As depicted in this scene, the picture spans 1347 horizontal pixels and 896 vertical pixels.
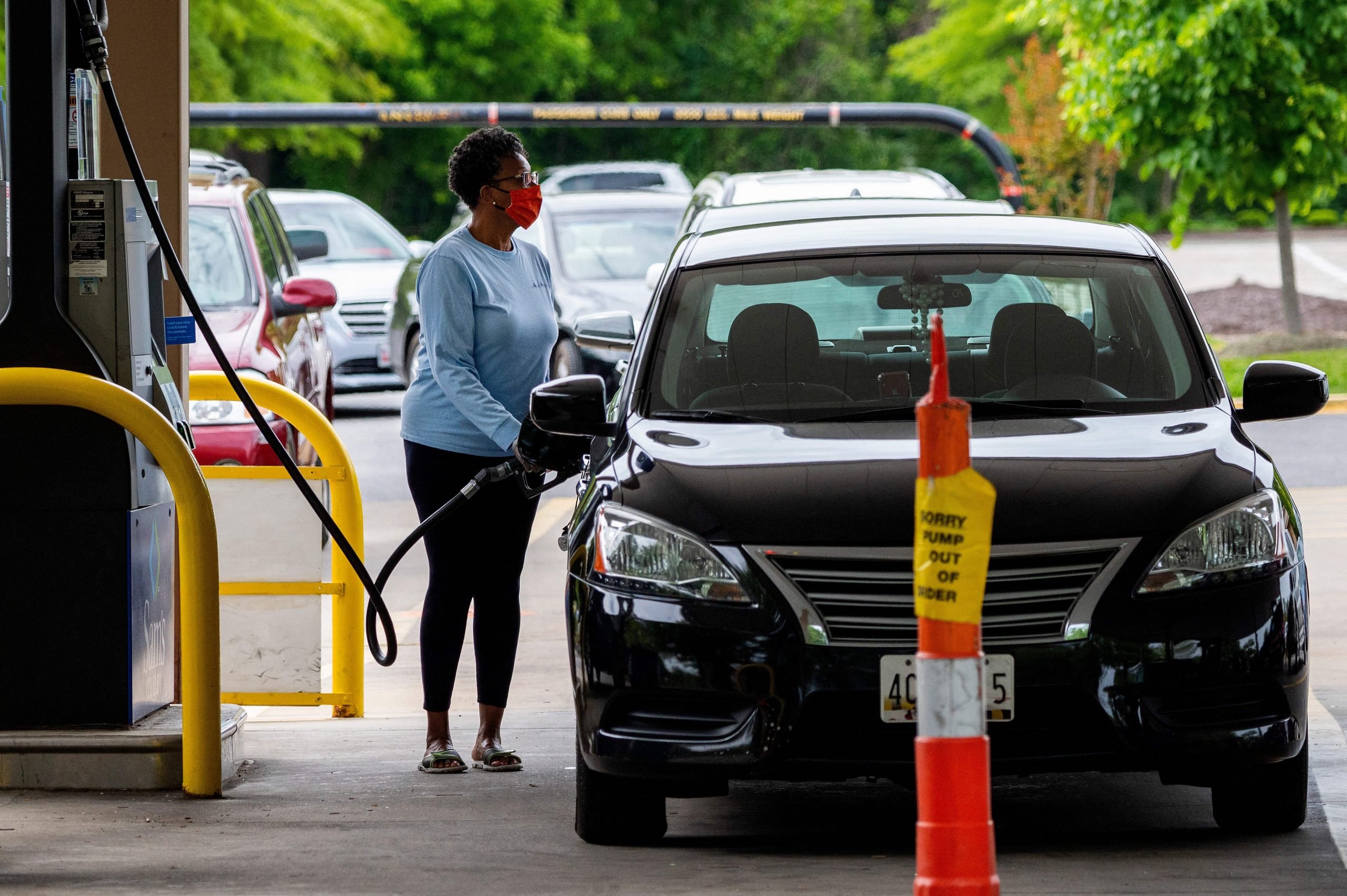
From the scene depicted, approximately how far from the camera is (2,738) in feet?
18.2

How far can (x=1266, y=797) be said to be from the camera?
4848mm

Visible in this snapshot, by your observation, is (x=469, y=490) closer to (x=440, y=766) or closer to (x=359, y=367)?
(x=440, y=766)

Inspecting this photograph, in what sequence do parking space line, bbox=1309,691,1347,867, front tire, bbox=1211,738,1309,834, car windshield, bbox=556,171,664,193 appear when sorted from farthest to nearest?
car windshield, bbox=556,171,664,193 → parking space line, bbox=1309,691,1347,867 → front tire, bbox=1211,738,1309,834

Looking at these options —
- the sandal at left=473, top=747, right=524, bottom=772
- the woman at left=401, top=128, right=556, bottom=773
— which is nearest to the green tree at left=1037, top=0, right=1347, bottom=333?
the woman at left=401, top=128, right=556, bottom=773

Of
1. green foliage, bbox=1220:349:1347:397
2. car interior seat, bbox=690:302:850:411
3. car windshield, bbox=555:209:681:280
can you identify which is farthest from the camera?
green foliage, bbox=1220:349:1347:397

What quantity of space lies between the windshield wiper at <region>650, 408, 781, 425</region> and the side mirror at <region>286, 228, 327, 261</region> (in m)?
7.06

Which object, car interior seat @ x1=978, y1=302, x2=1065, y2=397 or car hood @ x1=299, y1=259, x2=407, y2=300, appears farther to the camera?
car hood @ x1=299, y1=259, x2=407, y2=300

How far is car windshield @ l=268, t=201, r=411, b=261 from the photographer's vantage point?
19125 mm

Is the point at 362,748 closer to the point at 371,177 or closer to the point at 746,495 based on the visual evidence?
the point at 746,495

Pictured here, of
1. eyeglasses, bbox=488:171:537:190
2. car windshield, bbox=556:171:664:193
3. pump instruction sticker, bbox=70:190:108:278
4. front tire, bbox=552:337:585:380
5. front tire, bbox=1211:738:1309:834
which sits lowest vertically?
car windshield, bbox=556:171:664:193

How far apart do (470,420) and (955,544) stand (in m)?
2.63

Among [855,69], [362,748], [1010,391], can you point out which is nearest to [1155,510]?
[1010,391]

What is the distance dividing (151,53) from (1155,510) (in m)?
3.49

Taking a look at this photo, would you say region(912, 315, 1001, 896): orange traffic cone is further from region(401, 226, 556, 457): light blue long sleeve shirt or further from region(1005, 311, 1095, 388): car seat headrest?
region(401, 226, 556, 457): light blue long sleeve shirt
